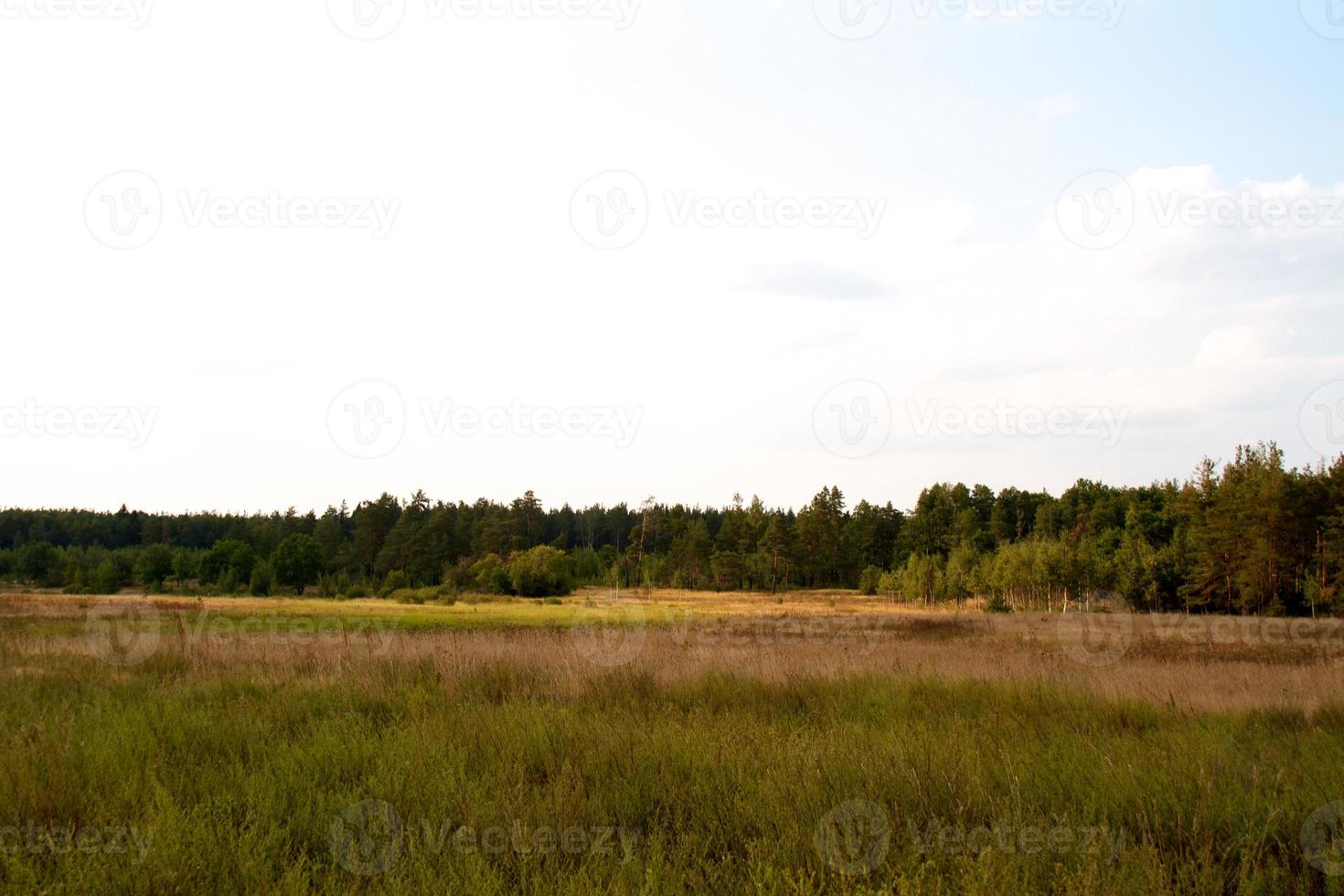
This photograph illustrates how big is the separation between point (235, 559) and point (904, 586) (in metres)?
74.5

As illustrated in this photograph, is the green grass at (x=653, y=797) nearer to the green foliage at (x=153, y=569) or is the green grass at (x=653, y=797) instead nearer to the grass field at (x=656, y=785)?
the grass field at (x=656, y=785)

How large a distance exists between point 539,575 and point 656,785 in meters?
78.7

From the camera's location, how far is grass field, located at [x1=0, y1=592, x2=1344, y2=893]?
439 centimetres

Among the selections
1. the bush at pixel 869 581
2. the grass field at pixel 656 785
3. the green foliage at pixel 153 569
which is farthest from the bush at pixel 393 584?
the grass field at pixel 656 785

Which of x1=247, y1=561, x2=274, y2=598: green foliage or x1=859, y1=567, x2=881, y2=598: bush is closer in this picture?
x1=247, y1=561, x2=274, y2=598: green foliage

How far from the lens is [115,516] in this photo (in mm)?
152875

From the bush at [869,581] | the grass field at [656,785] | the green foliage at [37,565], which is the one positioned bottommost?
the green foliage at [37,565]

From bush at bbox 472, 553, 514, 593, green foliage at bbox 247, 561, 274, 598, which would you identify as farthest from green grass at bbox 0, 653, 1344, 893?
green foliage at bbox 247, 561, 274, 598

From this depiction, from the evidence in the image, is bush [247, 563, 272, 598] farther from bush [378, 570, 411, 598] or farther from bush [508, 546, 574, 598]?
bush [508, 546, 574, 598]

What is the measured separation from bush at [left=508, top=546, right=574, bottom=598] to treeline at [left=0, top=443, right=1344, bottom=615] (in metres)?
Result: 0.19

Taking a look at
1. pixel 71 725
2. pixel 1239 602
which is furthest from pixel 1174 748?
pixel 1239 602

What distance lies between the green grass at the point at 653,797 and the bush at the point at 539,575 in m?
74.6

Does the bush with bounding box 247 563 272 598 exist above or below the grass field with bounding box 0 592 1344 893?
below

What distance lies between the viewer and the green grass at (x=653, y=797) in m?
4.34
